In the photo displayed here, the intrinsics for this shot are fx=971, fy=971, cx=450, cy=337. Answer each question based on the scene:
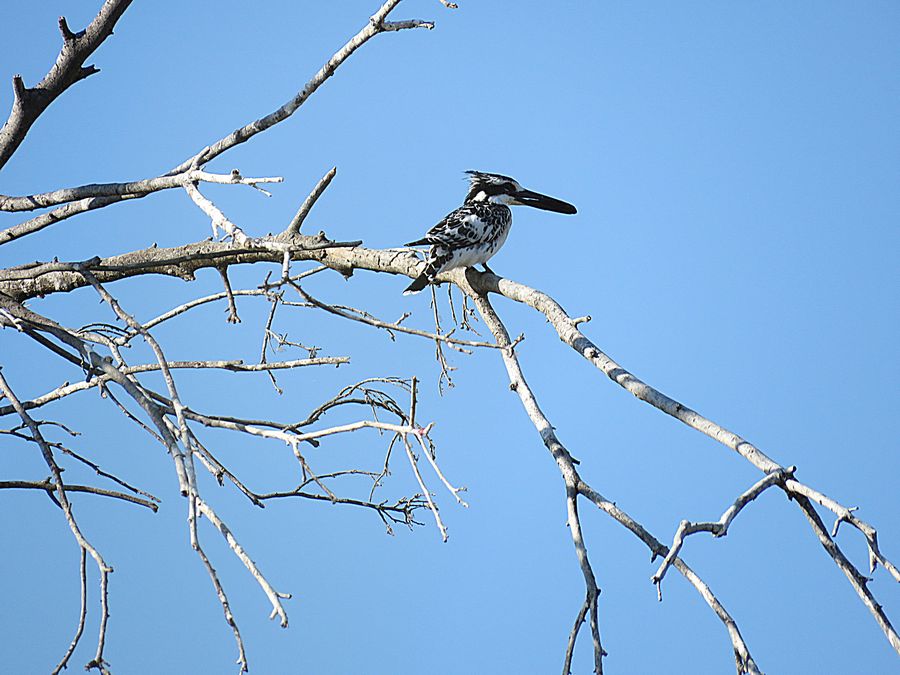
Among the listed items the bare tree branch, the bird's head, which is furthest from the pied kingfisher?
the bare tree branch

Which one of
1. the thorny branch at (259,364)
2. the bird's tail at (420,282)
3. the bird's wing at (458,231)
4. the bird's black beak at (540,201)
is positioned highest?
the bird's black beak at (540,201)

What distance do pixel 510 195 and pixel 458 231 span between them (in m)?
0.98

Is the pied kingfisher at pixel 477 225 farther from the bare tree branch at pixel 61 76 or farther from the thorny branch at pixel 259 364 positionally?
the bare tree branch at pixel 61 76

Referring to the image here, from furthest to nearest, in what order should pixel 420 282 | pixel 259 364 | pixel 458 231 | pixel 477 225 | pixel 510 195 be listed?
pixel 510 195, pixel 477 225, pixel 458 231, pixel 420 282, pixel 259 364

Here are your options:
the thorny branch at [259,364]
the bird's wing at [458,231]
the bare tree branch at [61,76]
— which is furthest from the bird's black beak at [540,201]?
the bare tree branch at [61,76]

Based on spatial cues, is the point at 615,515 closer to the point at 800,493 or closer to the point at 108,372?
the point at 800,493

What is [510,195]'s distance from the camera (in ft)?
15.6

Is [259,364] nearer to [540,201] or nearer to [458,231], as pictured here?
[458,231]

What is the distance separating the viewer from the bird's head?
4738 mm

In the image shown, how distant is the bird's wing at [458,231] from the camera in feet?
12.1

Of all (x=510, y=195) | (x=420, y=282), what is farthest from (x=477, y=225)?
(x=510, y=195)

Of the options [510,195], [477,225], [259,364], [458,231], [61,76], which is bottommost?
[259,364]

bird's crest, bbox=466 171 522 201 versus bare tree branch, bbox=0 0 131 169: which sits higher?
bird's crest, bbox=466 171 522 201

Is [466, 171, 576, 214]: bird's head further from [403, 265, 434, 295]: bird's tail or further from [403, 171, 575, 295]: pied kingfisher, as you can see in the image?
[403, 265, 434, 295]: bird's tail
